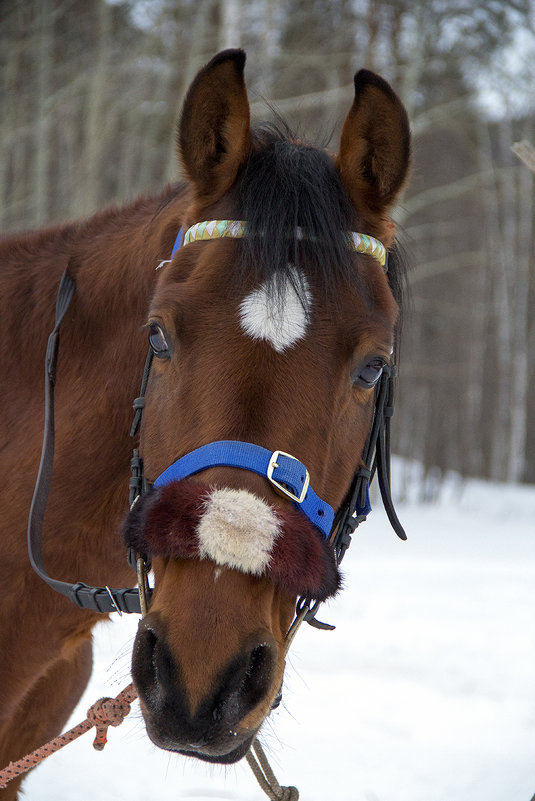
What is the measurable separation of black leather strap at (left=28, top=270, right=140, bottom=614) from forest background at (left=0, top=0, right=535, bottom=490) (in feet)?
21.3

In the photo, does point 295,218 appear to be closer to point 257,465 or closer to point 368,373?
point 368,373

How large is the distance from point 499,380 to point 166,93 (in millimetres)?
9522

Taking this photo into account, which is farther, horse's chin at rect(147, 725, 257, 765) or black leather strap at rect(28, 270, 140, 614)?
black leather strap at rect(28, 270, 140, 614)

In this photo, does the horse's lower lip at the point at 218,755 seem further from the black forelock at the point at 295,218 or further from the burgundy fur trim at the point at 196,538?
the black forelock at the point at 295,218

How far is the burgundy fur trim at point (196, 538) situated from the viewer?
1.28 metres

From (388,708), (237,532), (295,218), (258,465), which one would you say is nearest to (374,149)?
(295,218)

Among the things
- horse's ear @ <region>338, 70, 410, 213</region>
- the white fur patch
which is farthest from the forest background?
the white fur patch

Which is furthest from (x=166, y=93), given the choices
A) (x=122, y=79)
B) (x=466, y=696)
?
(x=466, y=696)

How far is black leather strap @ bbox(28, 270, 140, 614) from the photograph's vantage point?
1711 millimetres

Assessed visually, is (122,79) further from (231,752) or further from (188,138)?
(231,752)

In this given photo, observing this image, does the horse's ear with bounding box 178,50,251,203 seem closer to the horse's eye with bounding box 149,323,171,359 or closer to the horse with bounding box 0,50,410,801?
the horse with bounding box 0,50,410,801

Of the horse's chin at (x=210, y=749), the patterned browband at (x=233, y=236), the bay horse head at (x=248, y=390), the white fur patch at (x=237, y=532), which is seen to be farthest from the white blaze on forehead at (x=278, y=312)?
the horse's chin at (x=210, y=749)

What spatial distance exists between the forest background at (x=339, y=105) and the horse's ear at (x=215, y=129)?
6421mm

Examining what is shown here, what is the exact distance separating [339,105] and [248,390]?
10.7m
